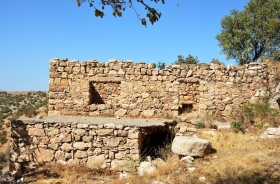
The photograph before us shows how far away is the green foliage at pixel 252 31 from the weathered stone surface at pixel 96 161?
13427 mm

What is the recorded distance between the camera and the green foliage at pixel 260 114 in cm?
835

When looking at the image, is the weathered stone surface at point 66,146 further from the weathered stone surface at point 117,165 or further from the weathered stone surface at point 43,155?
the weathered stone surface at point 117,165

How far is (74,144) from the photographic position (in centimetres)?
767

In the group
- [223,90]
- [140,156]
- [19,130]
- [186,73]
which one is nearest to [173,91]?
[186,73]

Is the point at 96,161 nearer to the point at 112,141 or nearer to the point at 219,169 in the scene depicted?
the point at 112,141

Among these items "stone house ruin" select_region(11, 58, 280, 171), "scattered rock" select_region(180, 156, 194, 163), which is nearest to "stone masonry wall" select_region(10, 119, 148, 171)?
"stone house ruin" select_region(11, 58, 280, 171)

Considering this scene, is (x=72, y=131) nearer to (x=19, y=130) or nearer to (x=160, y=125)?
(x=19, y=130)

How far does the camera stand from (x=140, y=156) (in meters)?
7.47

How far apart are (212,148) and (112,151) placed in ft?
9.02

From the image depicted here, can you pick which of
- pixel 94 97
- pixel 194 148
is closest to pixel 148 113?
pixel 94 97

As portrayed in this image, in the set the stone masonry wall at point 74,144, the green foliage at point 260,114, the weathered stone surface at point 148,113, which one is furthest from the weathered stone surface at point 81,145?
the green foliage at point 260,114

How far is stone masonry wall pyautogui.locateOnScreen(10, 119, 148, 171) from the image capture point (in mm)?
7469

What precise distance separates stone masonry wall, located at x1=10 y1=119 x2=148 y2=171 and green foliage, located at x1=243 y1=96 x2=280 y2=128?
3878mm

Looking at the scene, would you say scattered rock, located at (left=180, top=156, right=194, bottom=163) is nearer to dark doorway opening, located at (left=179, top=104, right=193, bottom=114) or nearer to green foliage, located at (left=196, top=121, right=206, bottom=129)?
green foliage, located at (left=196, top=121, right=206, bottom=129)
